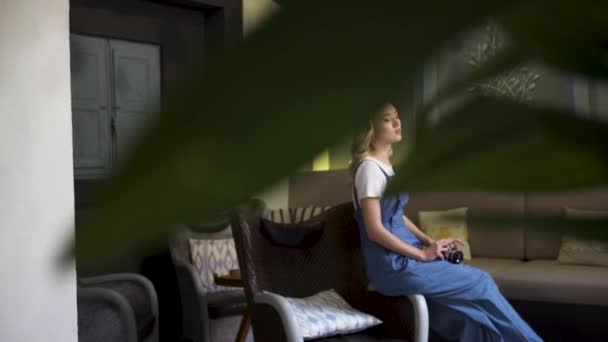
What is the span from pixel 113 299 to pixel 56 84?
2249 mm

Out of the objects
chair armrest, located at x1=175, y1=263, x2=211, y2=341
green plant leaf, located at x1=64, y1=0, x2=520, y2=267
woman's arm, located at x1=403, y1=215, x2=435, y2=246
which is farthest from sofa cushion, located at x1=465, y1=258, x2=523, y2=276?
green plant leaf, located at x1=64, y1=0, x2=520, y2=267

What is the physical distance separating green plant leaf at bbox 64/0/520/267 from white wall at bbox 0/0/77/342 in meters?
0.01

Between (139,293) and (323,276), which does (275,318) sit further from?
(139,293)

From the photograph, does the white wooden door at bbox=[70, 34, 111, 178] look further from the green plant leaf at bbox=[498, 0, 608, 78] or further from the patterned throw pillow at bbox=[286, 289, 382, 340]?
the patterned throw pillow at bbox=[286, 289, 382, 340]

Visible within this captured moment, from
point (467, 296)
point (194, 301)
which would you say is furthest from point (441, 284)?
point (194, 301)

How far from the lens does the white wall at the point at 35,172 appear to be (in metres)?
0.14

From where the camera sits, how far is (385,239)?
7.69ft

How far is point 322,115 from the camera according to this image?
0.08 metres

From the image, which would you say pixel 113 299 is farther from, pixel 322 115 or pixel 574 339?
pixel 322 115

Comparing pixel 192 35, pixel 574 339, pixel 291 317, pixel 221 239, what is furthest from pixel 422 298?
pixel 192 35

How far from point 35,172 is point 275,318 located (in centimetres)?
193

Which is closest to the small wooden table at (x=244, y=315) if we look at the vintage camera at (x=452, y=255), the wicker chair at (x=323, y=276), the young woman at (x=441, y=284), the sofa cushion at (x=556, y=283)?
the wicker chair at (x=323, y=276)

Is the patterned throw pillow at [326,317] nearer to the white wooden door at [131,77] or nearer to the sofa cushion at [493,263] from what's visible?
the sofa cushion at [493,263]

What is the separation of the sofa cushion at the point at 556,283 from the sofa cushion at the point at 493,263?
0.19ft
